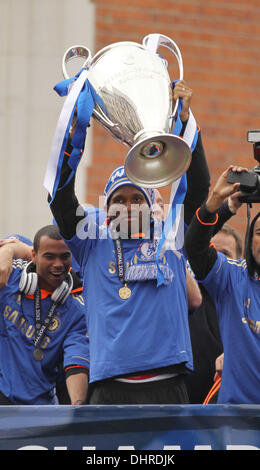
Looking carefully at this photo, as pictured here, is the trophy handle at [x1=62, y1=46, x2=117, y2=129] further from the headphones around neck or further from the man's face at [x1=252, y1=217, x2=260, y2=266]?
the headphones around neck

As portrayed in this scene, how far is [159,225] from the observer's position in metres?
4.16

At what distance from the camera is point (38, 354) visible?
14.3 feet

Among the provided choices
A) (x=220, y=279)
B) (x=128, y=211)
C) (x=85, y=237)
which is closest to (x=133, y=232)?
(x=128, y=211)

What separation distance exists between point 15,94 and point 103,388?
3.29 m

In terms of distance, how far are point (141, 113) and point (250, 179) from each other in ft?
1.62

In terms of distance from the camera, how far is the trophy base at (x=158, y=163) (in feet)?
12.1

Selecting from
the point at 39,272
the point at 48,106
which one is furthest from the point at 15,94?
the point at 39,272

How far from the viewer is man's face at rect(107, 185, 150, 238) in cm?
409

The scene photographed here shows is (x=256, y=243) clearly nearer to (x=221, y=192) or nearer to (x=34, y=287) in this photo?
(x=221, y=192)

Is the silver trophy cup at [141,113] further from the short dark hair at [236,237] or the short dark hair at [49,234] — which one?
the short dark hair at [236,237]

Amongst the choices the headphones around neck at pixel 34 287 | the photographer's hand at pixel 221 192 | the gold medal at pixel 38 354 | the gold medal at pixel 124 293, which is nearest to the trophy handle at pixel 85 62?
the photographer's hand at pixel 221 192
